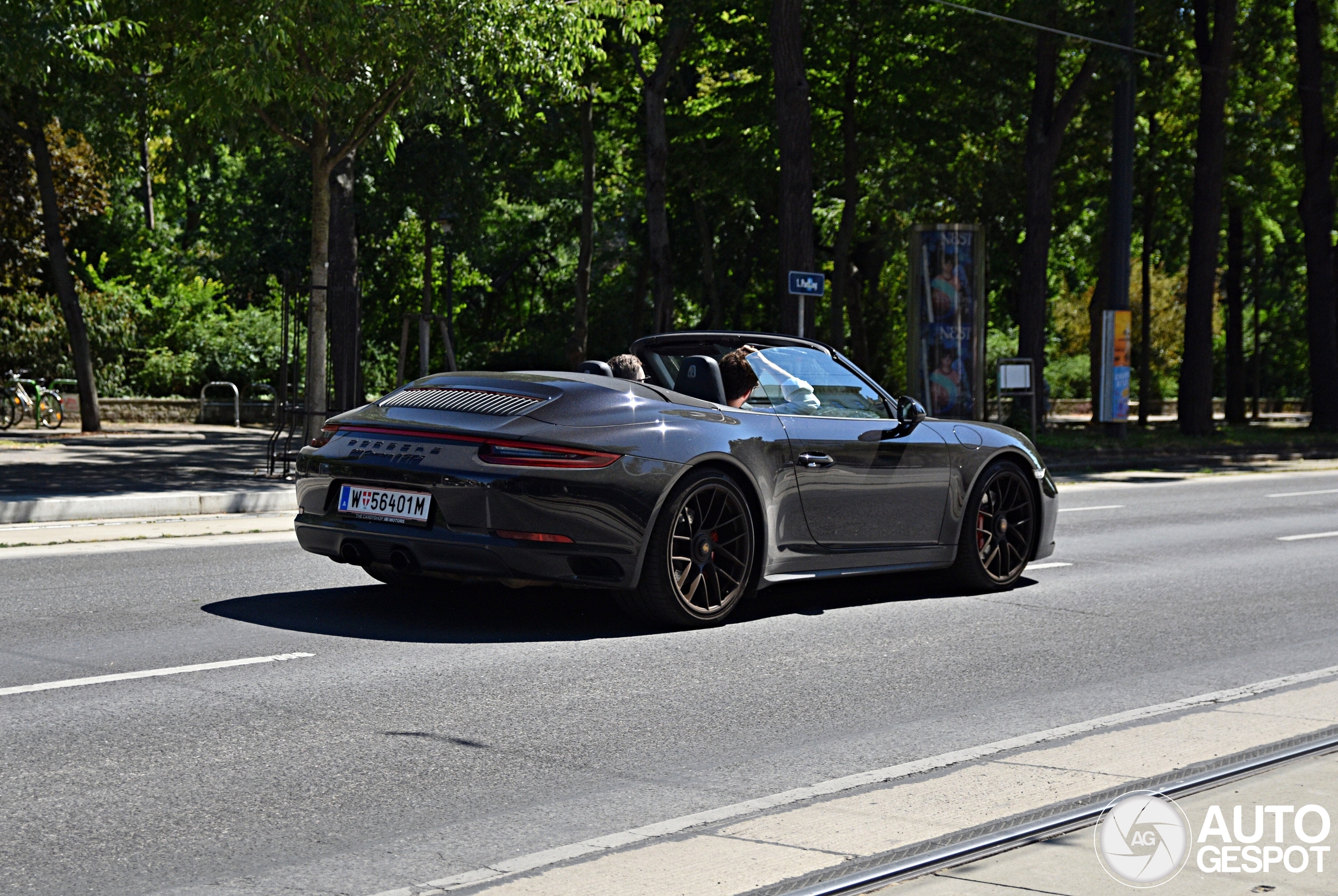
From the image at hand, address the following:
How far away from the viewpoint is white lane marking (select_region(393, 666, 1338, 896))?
13.3ft

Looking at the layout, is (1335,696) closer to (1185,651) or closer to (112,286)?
(1185,651)

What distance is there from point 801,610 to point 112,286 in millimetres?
27781

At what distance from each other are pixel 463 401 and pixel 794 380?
1927 mm

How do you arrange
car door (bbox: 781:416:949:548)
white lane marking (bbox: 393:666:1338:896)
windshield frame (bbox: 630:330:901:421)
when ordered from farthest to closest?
windshield frame (bbox: 630:330:901:421) → car door (bbox: 781:416:949:548) → white lane marking (bbox: 393:666:1338:896)

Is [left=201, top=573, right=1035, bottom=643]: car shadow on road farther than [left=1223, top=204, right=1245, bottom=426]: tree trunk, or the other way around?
[left=1223, top=204, right=1245, bottom=426]: tree trunk

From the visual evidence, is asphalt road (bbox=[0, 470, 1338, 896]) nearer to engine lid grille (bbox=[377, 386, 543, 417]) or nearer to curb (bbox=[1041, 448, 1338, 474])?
engine lid grille (bbox=[377, 386, 543, 417])

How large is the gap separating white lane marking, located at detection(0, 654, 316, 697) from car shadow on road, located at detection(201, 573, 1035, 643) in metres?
0.66

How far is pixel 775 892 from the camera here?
152 inches

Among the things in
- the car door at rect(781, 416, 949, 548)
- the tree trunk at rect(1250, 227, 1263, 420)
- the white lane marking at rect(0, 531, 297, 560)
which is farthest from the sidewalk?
the tree trunk at rect(1250, 227, 1263, 420)

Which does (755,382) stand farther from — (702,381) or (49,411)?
(49,411)

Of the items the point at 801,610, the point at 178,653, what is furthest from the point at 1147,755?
the point at 178,653

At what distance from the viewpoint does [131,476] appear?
56.2 ft

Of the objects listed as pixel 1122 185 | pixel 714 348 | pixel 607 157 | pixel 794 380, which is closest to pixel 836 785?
pixel 794 380

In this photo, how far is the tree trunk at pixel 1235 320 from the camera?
40.0 meters
